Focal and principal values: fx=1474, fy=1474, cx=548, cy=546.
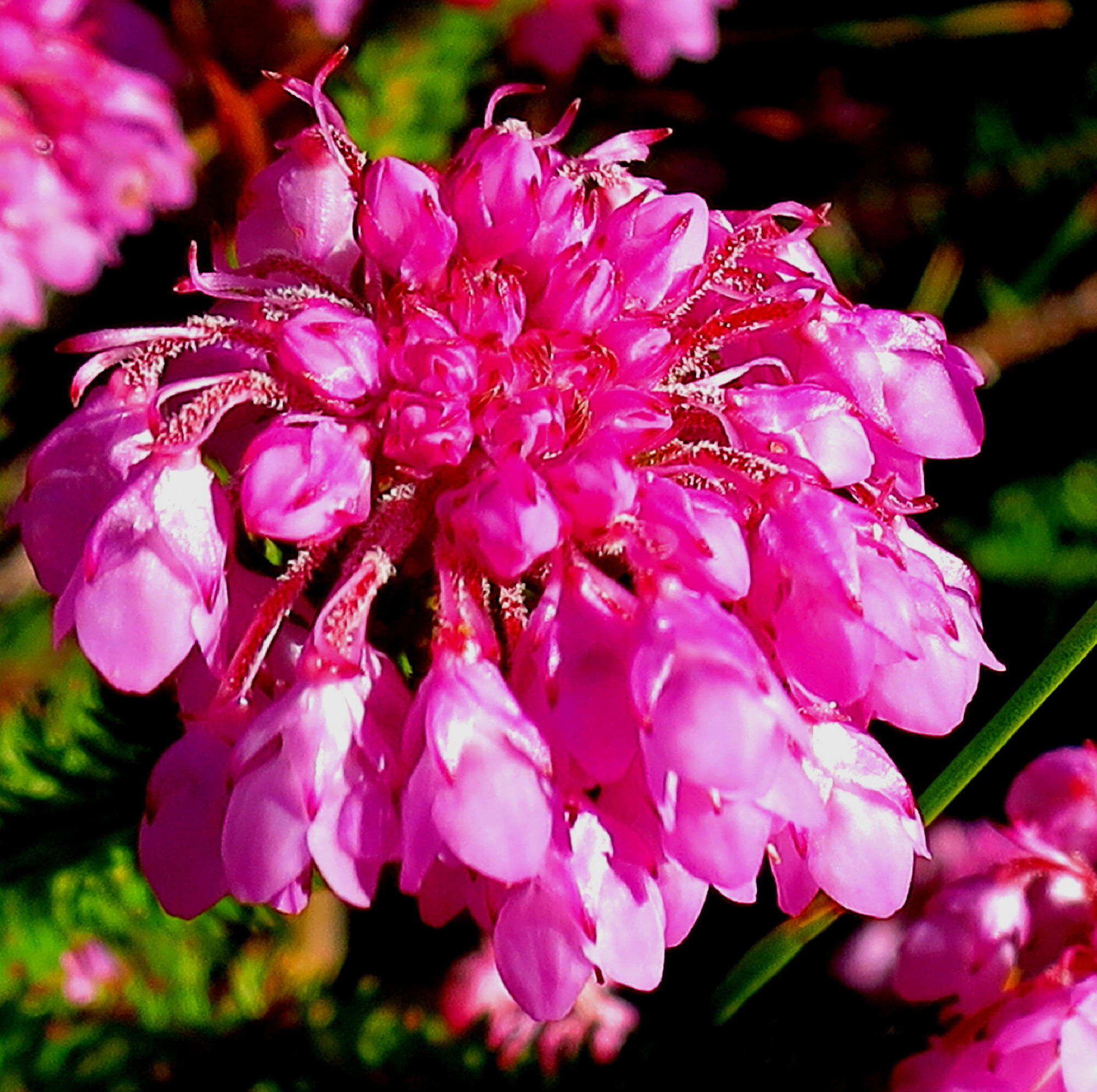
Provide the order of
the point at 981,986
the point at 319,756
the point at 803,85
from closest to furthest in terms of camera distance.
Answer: the point at 319,756 → the point at 981,986 → the point at 803,85

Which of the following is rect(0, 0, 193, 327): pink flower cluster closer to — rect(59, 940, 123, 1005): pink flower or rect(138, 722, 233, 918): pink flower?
rect(59, 940, 123, 1005): pink flower

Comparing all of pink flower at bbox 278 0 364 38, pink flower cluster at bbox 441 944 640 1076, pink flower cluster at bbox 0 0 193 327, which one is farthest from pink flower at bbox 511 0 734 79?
pink flower cluster at bbox 441 944 640 1076

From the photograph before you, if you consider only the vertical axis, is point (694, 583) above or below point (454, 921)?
above

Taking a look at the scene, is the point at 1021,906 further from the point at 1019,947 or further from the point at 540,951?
the point at 540,951

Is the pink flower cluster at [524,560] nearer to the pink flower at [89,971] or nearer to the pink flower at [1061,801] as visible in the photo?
the pink flower at [1061,801]

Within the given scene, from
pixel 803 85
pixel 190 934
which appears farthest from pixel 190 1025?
pixel 803 85

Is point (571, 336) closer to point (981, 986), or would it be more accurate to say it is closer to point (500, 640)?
point (500, 640)
